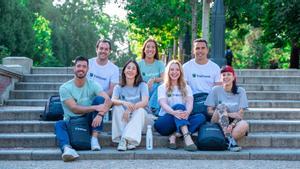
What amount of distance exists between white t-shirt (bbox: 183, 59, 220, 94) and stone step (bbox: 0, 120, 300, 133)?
109 cm

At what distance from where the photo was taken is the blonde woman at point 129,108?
796 centimetres

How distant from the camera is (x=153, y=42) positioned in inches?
348

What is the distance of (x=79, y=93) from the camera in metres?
8.23

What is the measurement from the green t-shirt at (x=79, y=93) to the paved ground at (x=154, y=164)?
1.03 meters

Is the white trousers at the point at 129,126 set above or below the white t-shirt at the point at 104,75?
below

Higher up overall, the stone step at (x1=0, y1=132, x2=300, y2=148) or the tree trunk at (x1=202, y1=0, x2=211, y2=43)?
the tree trunk at (x1=202, y1=0, x2=211, y2=43)

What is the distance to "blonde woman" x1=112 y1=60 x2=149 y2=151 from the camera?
26.1 ft

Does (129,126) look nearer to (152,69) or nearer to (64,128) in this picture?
(64,128)

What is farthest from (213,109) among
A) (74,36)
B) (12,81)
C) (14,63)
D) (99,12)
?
(99,12)

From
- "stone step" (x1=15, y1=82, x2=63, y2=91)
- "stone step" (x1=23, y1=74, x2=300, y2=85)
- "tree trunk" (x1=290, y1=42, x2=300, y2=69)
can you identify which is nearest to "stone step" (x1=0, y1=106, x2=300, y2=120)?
"stone step" (x1=15, y1=82, x2=63, y2=91)

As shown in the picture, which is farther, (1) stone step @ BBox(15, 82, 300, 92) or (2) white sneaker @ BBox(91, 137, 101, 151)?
(1) stone step @ BBox(15, 82, 300, 92)

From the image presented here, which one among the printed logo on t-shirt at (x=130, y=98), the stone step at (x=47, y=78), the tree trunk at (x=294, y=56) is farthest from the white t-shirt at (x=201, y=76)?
the tree trunk at (x=294, y=56)

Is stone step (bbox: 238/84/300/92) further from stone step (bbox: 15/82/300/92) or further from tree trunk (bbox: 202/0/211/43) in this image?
tree trunk (bbox: 202/0/211/43)

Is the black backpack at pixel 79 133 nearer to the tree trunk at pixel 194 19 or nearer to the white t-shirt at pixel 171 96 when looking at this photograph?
the white t-shirt at pixel 171 96
